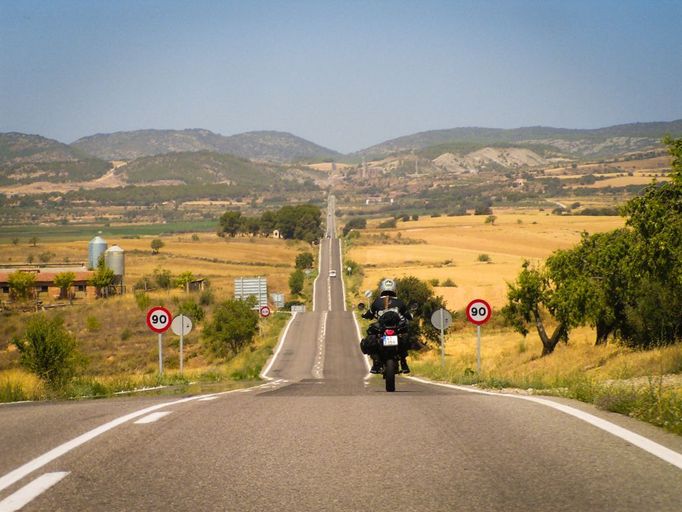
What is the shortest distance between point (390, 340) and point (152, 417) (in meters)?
7.79

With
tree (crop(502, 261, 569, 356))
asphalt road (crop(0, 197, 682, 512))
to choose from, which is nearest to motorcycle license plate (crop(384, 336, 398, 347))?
asphalt road (crop(0, 197, 682, 512))

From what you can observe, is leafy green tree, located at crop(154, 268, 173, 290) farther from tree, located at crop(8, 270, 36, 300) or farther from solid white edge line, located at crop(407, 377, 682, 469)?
solid white edge line, located at crop(407, 377, 682, 469)

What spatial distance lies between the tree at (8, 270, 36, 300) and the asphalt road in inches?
4020

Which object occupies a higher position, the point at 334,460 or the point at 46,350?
the point at 334,460

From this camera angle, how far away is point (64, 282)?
11206cm

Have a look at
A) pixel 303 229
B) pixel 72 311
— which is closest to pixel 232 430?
pixel 72 311

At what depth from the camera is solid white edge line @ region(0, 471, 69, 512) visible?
6152mm

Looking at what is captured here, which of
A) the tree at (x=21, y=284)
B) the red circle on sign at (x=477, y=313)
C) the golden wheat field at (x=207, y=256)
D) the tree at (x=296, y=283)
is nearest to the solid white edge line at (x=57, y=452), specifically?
the red circle on sign at (x=477, y=313)

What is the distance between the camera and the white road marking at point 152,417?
405 inches

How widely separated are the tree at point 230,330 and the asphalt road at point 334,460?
6066 centimetres

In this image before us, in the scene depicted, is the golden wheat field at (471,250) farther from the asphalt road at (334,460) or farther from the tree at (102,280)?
the asphalt road at (334,460)

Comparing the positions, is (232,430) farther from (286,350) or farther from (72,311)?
(72,311)

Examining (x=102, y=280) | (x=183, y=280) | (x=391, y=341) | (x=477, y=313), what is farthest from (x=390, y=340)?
(x=183, y=280)

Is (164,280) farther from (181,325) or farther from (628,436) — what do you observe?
(628,436)
